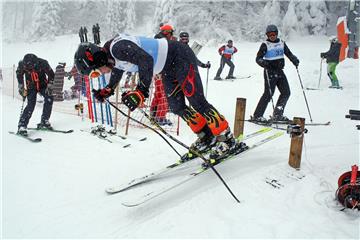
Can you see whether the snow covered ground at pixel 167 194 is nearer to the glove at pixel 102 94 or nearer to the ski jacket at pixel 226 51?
the glove at pixel 102 94

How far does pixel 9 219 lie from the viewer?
11.8ft

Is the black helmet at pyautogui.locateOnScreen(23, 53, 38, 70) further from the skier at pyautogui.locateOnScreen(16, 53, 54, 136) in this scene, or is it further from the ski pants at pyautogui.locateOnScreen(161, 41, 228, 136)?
the ski pants at pyautogui.locateOnScreen(161, 41, 228, 136)

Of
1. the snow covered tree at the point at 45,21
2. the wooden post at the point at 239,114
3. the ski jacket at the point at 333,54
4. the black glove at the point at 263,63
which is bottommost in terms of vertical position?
the wooden post at the point at 239,114

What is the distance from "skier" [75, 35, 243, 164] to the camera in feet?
11.7

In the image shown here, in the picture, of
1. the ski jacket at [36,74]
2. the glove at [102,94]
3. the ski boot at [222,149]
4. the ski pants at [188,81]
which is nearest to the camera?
the glove at [102,94]

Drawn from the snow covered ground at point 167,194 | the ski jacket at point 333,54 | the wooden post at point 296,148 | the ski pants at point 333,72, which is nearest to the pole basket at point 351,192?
the snow covered ground at point 167,194

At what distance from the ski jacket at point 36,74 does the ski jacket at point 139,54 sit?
401cm

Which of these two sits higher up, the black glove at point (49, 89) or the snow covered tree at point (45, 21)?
the snow covered tree at point (45, 21)

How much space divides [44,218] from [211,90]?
9.51 meters

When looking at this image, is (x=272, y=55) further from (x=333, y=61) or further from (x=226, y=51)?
(x=226, y=51)

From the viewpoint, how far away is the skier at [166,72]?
11.7ft

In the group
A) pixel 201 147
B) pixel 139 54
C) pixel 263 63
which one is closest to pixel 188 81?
pixel 139 54

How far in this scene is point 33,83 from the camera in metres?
7.18

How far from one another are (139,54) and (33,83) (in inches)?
183
